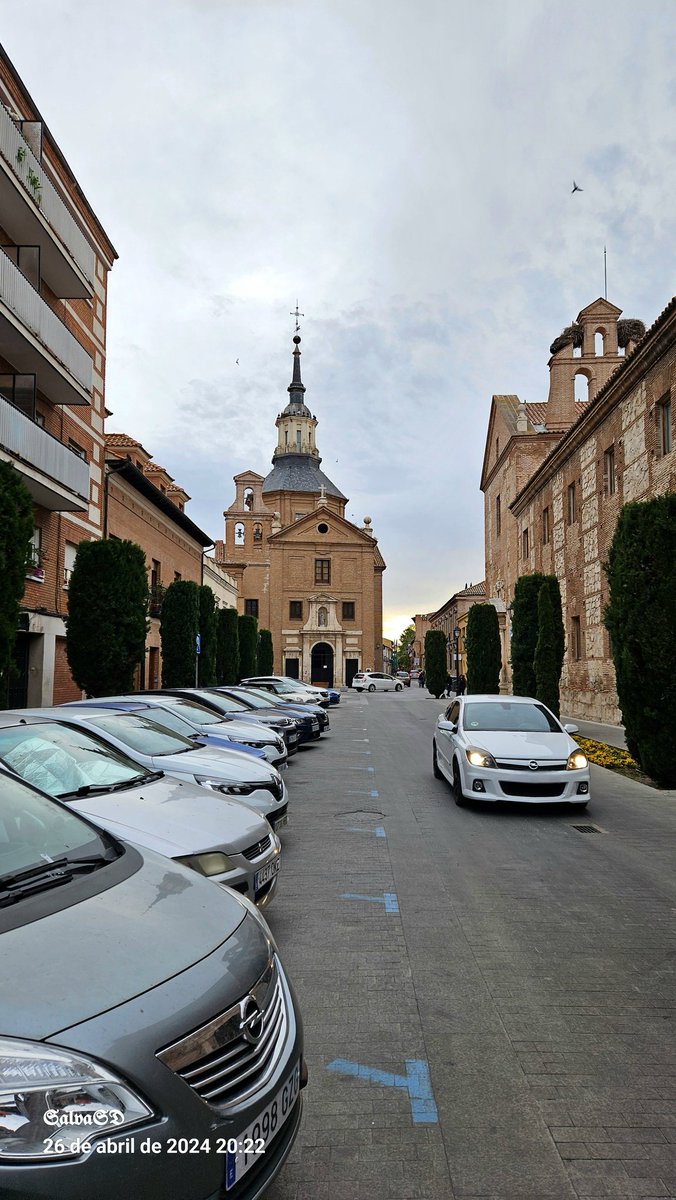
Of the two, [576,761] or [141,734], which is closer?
[141,734]

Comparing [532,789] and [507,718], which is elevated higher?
[507,718]

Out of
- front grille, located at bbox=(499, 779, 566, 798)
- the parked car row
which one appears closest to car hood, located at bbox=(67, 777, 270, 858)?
the parked car row

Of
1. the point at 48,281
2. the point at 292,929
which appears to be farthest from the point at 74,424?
the point at 292,929

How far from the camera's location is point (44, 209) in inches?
727

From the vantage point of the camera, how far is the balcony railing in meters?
16.5

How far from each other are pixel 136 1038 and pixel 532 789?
7881 mm

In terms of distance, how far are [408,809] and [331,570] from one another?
62.0 meters

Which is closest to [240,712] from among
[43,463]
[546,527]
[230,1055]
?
[43,463]

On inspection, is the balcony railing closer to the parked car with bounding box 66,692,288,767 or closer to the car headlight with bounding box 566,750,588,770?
the parked car with bounding box 66,692,288,767

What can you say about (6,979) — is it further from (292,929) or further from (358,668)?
(358,668)

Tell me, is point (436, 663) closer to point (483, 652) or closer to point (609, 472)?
point (483, 652)

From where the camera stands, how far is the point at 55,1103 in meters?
1.88

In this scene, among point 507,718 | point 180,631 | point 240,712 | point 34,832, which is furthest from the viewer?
point 180,631

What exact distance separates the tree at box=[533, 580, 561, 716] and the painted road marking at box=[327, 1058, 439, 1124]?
1872 centimetres
